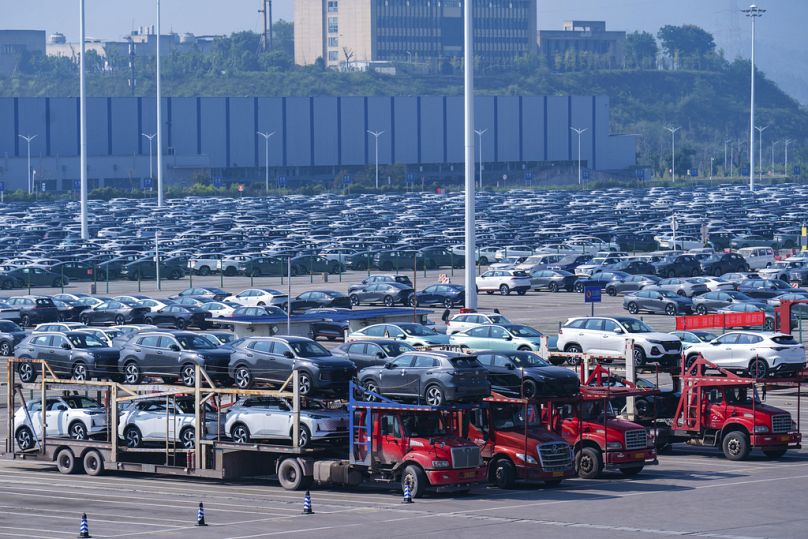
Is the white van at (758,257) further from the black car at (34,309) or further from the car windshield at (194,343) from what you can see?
the car windshield at (194,343)

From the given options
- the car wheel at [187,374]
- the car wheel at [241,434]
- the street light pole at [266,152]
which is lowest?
the car wheel at [241,434]

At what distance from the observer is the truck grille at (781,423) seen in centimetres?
3403

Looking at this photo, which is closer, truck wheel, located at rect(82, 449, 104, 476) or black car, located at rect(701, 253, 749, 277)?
truck wheel, located at rect(82, 449, 104, 476)

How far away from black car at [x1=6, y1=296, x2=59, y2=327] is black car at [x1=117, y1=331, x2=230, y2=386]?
2273 cm

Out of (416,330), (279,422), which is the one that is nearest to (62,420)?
(279,422)

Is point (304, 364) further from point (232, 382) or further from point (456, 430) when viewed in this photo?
point (456, 430)

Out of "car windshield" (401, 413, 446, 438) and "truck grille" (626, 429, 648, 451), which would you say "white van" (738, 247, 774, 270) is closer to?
"truck grille" (626, 429, 648, 451)

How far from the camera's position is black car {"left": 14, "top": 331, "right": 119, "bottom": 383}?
1570 inches

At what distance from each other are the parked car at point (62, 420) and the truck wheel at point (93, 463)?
0.67 meters

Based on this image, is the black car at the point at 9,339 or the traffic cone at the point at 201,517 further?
the black car at the point at 9,339

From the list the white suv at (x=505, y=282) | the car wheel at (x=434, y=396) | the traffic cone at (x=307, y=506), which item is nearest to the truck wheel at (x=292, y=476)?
the traffic cone at (x=307, y=506)

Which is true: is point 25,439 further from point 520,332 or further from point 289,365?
point 520,332

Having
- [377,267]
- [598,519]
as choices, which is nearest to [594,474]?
[598,519]

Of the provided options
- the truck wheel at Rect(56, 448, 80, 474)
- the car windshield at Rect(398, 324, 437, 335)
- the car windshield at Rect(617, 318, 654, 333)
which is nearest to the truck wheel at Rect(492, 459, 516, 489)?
the truck wheel at Rect(56, 448, 80, 474)
